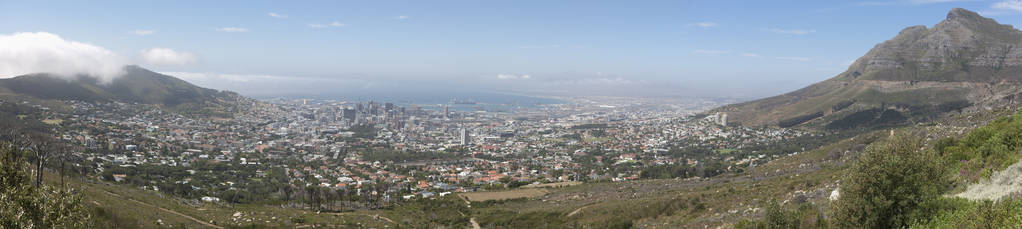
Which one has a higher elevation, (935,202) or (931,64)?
(931,64)

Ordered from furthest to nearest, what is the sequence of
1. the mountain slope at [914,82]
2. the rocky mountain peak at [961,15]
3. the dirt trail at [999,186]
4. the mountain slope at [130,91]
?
the rocky mountain peak at [961,15], the mountain slope at [130,91], the mountain slope at [914,82], the dirt trail at [999,186]

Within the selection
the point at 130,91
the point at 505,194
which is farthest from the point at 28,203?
the point at 130,91

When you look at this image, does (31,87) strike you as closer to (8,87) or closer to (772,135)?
(8,87)

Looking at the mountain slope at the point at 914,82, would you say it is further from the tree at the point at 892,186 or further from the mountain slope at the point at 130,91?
the mountain slope at the point at 130,91

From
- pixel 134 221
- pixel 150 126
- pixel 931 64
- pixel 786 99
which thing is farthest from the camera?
pixel 786 99

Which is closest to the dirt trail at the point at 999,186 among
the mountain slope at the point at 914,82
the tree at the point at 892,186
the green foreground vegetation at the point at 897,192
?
the green foreground vegetation at the point at 897,192

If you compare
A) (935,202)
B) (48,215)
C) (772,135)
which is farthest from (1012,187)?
(772,135)
